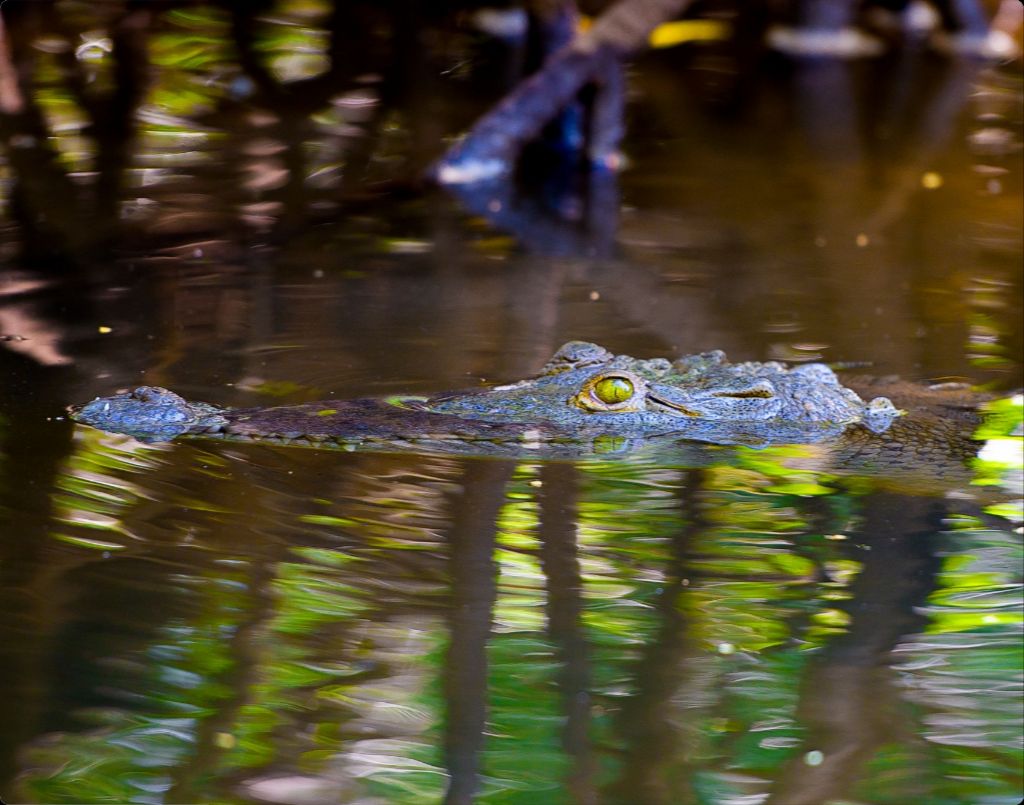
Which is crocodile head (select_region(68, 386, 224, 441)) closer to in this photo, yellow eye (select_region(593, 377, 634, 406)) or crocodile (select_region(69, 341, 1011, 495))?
crocodile (select_region(69, 341, 1011, 495))

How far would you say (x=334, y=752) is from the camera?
3318mm

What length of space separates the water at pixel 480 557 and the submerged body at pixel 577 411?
0.14 meters

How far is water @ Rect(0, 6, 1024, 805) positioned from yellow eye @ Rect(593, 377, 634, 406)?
0.25m

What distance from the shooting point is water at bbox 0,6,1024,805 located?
335cm

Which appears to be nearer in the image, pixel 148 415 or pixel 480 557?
pixel 480 557

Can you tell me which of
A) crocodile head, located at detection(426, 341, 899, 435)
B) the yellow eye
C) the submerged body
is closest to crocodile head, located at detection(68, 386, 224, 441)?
the submerged body

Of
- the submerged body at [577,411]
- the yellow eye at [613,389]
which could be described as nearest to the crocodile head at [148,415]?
the submerged body at [577,411]

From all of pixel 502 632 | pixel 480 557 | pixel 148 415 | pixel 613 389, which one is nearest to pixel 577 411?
pixel 613 389

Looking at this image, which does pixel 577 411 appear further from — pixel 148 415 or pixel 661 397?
pixel 148 415

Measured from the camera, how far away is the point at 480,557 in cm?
427

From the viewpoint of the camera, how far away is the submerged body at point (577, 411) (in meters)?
4.93

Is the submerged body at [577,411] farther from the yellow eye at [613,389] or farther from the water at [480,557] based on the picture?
the water at [480,557]

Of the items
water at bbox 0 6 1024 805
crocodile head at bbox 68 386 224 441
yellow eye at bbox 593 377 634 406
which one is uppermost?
yellow eye at bbox 593 377 634 406

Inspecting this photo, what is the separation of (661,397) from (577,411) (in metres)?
0.33
